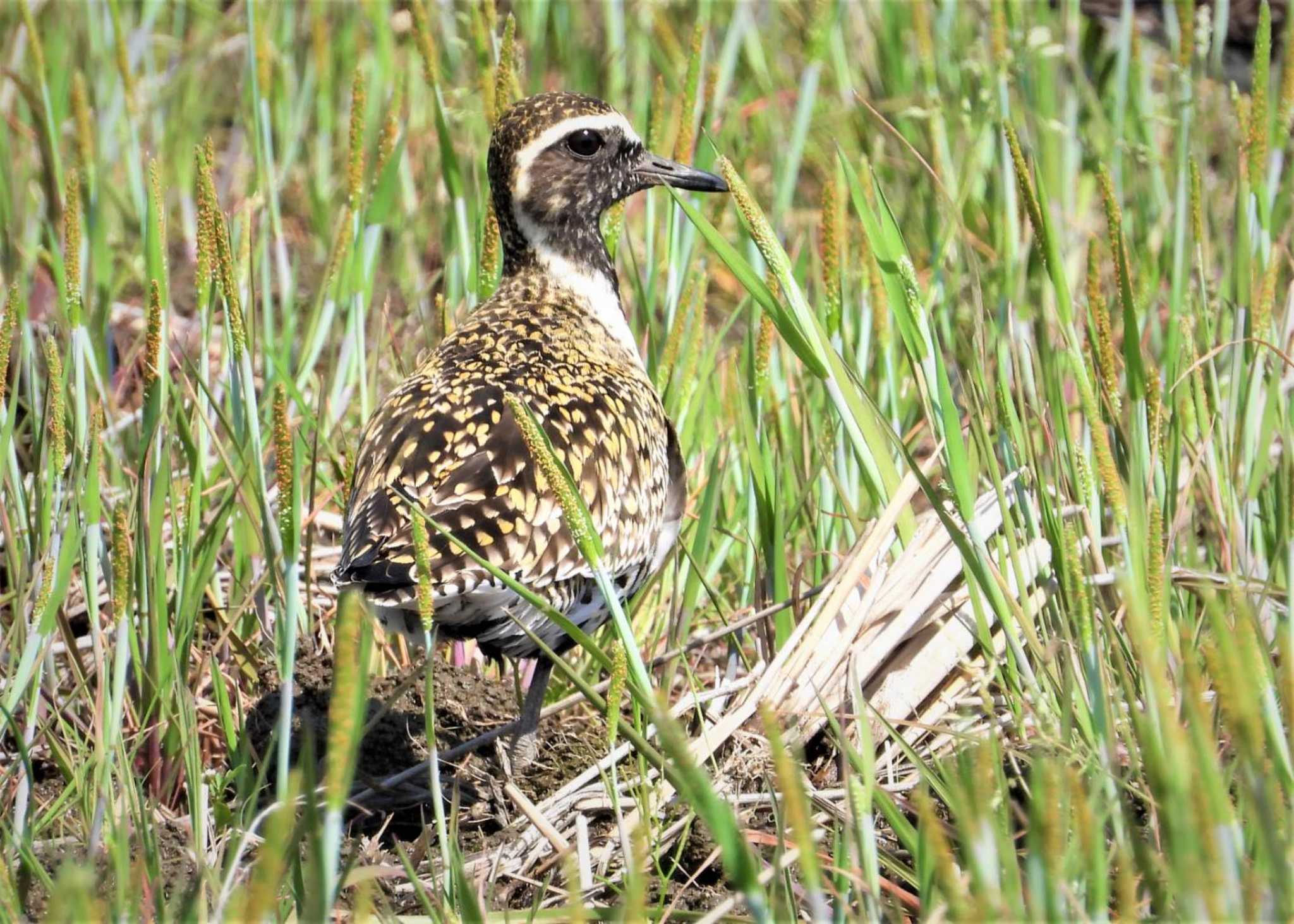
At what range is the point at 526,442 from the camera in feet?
10.0

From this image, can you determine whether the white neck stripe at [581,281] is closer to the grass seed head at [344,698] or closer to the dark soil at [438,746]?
the dark soil at [438,746]

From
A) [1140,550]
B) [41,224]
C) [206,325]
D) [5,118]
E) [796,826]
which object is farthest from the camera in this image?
[5,118]

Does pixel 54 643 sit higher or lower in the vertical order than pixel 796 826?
lower

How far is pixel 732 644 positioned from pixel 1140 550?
4.29 ft

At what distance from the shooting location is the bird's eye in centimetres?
428

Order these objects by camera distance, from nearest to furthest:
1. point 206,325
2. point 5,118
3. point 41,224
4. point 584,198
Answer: point 206,325
point 584,198
point 41,224
point 5,118

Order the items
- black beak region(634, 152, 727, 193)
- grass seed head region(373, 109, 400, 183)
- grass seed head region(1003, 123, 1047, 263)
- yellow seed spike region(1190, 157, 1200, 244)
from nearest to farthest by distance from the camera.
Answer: grass seed head region(1003, 123, 1047, 263)
yellow seed spike region(1190, 157, 1200, 244)
grass seed head region(373, 109, 400, 183)
black beak region(634, 152, 727, 193)

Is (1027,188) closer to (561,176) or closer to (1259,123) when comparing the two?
(1259,123)

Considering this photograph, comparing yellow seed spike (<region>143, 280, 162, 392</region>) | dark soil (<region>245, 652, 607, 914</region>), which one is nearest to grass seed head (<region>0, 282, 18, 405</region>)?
yellow seed spike (<region>143, 280, 162, 392</region>)

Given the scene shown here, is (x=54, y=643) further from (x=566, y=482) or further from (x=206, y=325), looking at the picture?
(x=566, y=482)

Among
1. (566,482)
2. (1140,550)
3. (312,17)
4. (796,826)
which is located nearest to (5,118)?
(312,17)

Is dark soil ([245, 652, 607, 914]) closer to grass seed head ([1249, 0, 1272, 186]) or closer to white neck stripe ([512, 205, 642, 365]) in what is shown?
white neck stripe ([512, 205, 642, 365])

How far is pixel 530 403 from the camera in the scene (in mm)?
3676

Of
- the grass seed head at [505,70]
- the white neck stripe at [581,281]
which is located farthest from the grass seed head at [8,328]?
the white neck stripe at [581,281]
